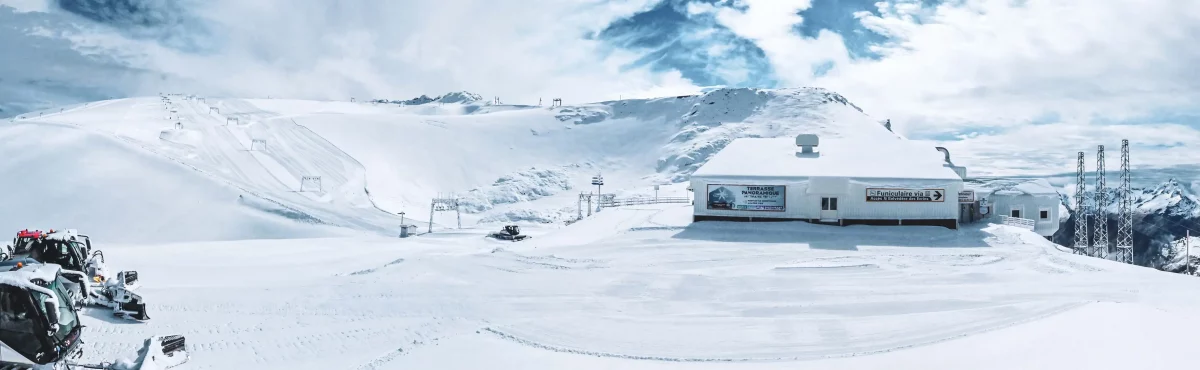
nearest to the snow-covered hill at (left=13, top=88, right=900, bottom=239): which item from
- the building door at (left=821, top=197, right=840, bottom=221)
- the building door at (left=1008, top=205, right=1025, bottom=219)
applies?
the building door at (left=821, top=197, right=840, bottom=221)

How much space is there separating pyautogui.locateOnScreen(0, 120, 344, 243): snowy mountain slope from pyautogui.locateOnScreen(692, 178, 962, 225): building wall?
73.7 ft

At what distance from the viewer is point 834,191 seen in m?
27.2

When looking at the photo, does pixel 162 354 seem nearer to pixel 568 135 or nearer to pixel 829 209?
pixel 829 209

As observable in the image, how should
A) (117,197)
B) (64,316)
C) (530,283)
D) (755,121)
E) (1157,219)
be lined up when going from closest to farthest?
1. (64,316)
2. (530,283)
3. (117,197)
4. (755,121)
5. (1157,219)

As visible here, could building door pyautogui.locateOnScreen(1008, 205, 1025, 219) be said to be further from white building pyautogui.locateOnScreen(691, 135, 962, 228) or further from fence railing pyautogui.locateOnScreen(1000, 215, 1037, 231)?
white building pyautogui.locateOnScreen(691, 135, 962, 228)

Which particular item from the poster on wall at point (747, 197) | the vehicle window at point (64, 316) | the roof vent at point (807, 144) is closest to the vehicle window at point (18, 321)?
the vehicle window at point (64, 316)

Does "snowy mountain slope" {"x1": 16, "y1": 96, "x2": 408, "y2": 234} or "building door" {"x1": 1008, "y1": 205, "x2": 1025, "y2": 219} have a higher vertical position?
"snowy mountain slope" {"x1": 16, "y1": 96, "x2": 408, "y2": 234}

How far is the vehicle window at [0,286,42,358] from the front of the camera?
7848 mm

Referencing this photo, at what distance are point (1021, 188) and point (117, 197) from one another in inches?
1717

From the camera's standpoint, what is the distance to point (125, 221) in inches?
1264

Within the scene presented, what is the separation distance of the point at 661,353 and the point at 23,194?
35.8 metres

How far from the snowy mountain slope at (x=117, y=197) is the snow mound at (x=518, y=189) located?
87.9ft

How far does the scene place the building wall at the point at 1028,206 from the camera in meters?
33.5

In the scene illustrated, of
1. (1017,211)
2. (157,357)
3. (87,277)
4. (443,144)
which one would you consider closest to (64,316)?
(157,357)
